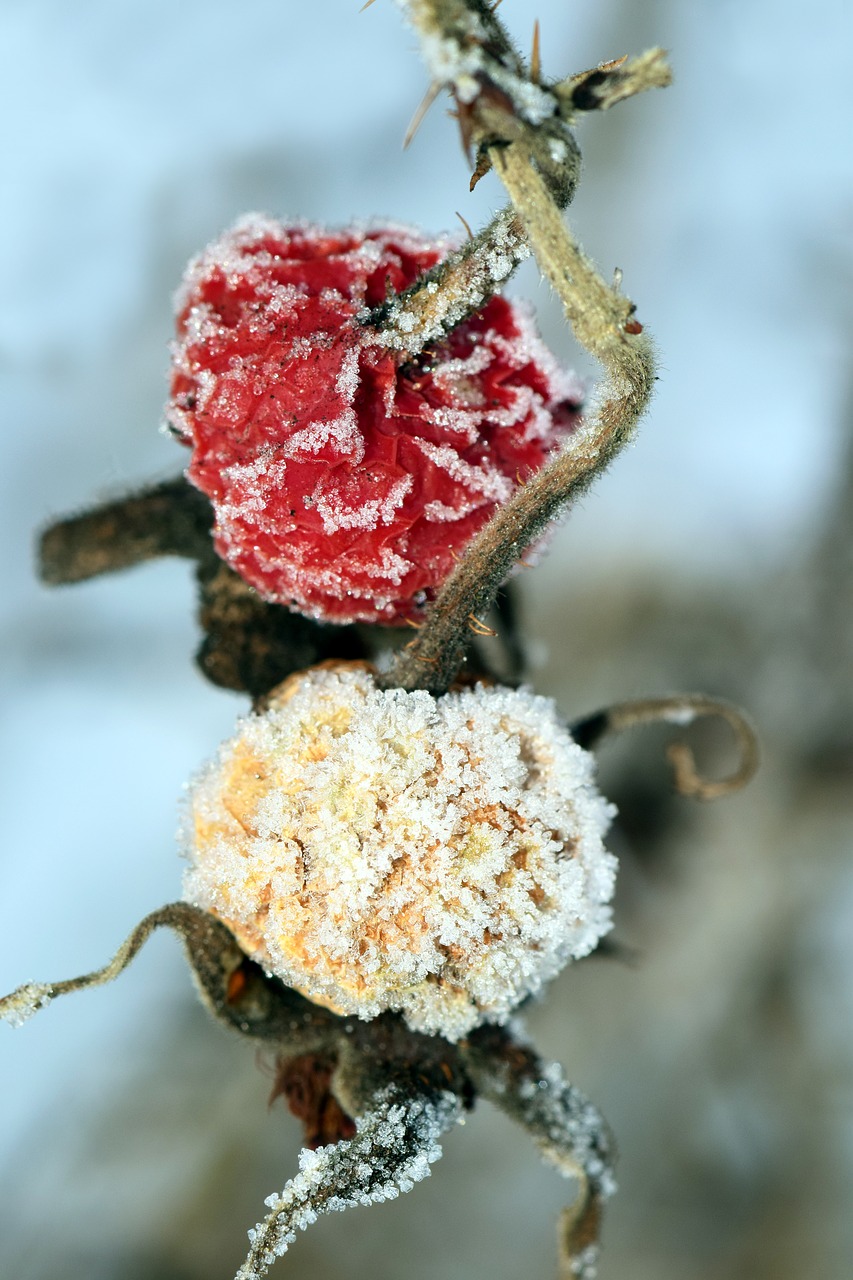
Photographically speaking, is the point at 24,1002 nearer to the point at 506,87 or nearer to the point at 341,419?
the point at 341,419

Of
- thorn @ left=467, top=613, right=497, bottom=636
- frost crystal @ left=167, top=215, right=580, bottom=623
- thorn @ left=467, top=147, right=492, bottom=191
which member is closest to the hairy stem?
frost crystal @ left=167, top=215, right=580, bottom=623

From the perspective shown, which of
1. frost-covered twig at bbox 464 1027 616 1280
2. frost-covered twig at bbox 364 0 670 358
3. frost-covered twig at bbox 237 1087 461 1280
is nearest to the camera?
frost-covered twig at bbox 364 0 670 358

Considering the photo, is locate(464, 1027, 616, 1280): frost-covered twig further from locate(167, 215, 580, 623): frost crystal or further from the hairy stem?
the hairy stem

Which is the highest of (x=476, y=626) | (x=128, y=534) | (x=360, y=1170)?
(x=128, y=534)

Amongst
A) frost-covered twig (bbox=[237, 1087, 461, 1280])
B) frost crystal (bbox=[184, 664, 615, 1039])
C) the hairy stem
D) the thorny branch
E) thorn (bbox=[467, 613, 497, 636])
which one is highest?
the hairy stem

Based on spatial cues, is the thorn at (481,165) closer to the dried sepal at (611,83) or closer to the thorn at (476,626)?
the dried sepal at (611,83)

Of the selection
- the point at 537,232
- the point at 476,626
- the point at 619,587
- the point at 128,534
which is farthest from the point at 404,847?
the point at 619,587
